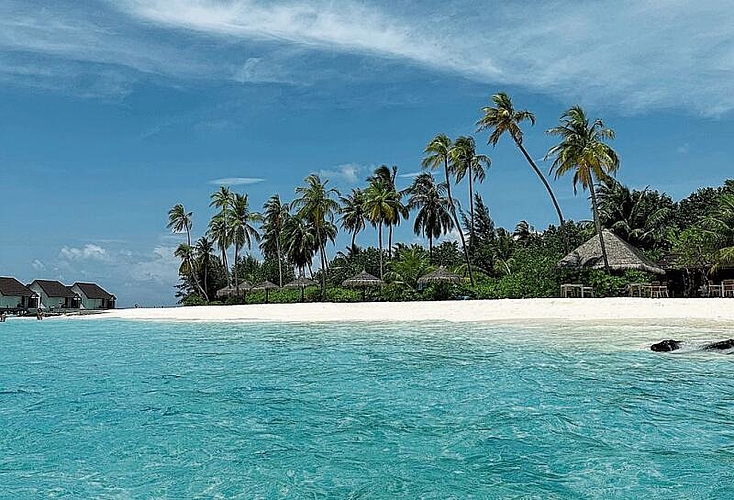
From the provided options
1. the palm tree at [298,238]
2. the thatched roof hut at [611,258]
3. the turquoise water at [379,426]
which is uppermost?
the palm tree at [298,238]

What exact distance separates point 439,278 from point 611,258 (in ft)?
30.1

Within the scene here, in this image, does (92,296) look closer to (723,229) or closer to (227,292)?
(227,292)

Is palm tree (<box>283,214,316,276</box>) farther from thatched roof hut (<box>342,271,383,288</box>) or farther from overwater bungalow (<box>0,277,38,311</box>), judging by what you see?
overwater bungalow (<box>0,277,38,311</box>)

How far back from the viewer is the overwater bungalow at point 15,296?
50.5 m

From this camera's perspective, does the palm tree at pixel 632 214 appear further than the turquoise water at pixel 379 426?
Yes

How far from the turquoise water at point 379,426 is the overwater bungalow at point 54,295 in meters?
48.2

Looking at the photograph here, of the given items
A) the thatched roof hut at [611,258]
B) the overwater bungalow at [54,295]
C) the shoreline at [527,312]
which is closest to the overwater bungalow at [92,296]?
the overwater bungalow at [54,295]

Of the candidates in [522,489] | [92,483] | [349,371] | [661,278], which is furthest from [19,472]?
[661,278]

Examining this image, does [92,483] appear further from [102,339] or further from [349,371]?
[102,339]

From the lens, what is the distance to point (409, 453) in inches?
214

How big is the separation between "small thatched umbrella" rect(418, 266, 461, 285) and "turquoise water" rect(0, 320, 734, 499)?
20186 millimetres

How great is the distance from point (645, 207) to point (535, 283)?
1258 centimetres

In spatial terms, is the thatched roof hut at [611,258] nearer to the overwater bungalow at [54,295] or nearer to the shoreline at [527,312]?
the shoreline at [527,312]

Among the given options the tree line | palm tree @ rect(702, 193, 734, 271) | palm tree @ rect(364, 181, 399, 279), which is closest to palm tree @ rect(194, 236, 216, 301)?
the tree line
